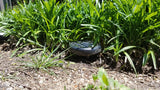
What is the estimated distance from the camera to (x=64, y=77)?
1.94 meters

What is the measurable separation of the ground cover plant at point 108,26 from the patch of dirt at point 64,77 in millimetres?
164

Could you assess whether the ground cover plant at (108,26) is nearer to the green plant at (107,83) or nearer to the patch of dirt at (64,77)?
the patch of dirt at (64,77)

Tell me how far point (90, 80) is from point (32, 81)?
0.56m

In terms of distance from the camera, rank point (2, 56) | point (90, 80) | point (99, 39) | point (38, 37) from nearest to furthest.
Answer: point (90, 80)
point (99, 39)
point (2, 56)
point (38, 37)

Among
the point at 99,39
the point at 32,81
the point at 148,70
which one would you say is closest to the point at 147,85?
the point at 148,70

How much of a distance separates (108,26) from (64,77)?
2.63ft

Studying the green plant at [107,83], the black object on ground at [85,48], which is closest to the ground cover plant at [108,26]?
the black object on ground at [85,48]

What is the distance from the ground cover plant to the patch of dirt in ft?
0.54

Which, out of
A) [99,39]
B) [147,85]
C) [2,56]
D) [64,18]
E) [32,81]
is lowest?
[147,85]

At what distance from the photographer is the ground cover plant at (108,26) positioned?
82.1 inches

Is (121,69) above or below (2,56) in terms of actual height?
below

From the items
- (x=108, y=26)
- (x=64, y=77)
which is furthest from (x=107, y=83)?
(x=108, y=26)

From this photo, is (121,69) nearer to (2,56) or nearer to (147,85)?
(147,85)

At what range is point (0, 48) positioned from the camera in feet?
9.18
